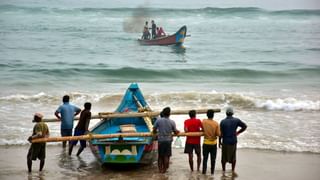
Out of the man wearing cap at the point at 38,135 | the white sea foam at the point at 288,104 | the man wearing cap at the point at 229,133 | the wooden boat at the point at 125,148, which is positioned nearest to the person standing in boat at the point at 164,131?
the wooden boat at the point at 125,148

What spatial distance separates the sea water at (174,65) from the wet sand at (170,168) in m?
0.86

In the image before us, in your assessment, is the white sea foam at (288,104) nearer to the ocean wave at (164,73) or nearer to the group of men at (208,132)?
the ocean wave at (164,73)

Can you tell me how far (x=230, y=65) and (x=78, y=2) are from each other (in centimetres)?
4250

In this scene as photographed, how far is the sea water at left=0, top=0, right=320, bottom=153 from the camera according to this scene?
51.6ft

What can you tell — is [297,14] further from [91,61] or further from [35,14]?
[91,61]

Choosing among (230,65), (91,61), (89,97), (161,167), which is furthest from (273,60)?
(161,167)

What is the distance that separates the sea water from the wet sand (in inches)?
33.9

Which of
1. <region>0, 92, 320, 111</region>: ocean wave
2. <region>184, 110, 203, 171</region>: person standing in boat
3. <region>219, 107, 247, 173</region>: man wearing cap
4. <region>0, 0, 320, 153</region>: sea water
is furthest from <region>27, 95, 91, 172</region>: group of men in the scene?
<region>0, 92, 320, 111</region>: ocean wave

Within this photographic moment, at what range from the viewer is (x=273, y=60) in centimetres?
3328

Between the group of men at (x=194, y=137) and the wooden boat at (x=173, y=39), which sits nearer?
the group of men at (x=194, y=137)

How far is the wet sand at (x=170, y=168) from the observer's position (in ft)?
31.9

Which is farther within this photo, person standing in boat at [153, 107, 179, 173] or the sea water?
the sea water

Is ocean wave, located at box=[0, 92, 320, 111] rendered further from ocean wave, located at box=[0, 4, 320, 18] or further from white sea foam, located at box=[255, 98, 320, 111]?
ocean wave, located at box=[0, 4, 320, 18]

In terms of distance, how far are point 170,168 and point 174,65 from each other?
1988 centimetres
